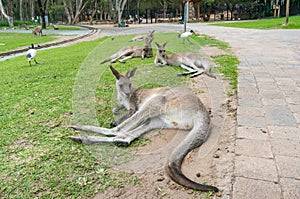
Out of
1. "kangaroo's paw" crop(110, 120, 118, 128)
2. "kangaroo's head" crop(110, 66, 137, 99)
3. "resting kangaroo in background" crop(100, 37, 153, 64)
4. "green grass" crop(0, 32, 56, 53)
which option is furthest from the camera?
"green grass" crop(0, 32, 56, 53)

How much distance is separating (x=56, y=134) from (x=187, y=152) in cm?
151

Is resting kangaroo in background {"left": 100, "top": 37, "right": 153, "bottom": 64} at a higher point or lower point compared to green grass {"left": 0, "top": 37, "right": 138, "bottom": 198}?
higher

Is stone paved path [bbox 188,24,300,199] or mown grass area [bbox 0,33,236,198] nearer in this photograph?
stone paved path [bbox 188,24,300,199]

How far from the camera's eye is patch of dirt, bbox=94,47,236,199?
6.95 feet

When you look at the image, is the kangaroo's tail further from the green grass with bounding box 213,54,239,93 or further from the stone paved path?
the green grass with bounding box 213,54,239,93

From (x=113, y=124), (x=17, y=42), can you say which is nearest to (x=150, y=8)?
(x=17, y=42)

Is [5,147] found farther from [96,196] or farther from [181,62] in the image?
[181,62]

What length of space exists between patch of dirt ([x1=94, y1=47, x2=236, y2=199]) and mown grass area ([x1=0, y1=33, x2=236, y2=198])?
0.36 feet

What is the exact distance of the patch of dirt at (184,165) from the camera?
2117 mm

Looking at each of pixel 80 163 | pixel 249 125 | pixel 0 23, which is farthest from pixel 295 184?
pixel 0 23

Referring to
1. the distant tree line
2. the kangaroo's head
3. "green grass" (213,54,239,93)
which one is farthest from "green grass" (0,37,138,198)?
the distant tree line

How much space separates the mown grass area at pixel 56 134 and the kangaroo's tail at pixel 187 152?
32 cm

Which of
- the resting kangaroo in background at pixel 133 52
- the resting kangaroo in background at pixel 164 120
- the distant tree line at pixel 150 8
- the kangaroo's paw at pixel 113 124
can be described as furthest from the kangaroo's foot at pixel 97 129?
the distant tree line at pixel 150 8

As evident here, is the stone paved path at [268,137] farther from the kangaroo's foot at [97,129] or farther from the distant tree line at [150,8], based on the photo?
the distant tree line at [150,8]
